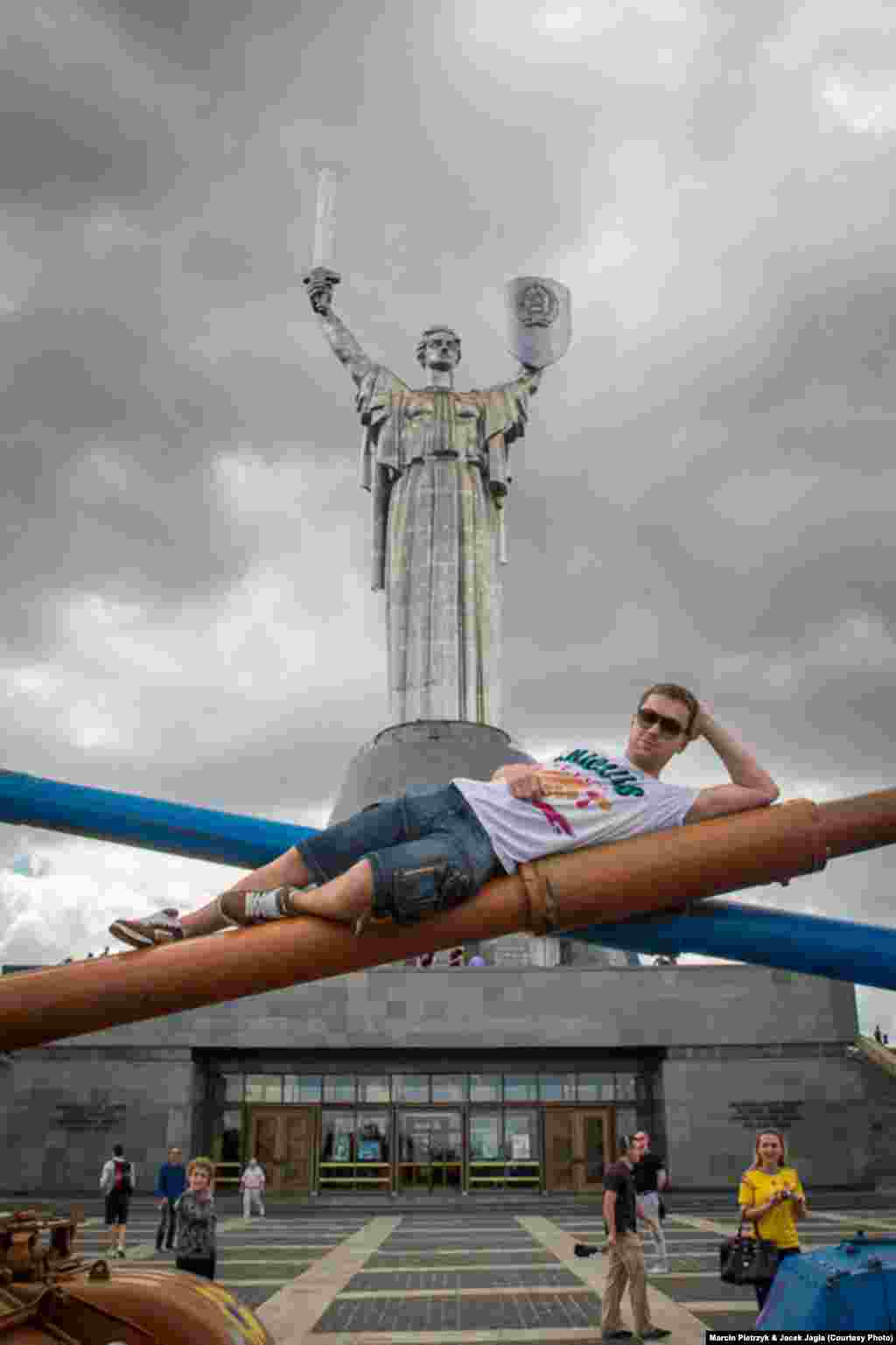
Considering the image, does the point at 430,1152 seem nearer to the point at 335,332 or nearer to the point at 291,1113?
the point at 291,1113

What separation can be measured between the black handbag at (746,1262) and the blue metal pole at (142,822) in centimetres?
491

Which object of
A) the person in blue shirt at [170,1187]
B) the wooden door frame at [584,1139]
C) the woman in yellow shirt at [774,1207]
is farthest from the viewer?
the wooden door frame at [584,1139]

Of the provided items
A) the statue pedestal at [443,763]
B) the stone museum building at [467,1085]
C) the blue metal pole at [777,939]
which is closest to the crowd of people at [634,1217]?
the blue metal pole at [777,939]

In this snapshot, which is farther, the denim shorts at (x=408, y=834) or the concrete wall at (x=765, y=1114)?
the concrete wall at (x=765, y=1114)

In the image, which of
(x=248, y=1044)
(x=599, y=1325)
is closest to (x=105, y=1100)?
(x=248, y=1044)

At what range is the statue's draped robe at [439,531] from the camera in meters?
35.4

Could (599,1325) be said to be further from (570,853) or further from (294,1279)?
(570,853)

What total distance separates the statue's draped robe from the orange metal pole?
31.2 m

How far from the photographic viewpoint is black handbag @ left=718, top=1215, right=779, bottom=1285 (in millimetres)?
7176

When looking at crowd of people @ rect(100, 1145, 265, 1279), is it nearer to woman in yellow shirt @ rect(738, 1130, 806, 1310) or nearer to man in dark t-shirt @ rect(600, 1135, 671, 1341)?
man in dark t-shirt @ rect(600, 1135, 671, 1341)

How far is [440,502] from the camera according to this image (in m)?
36.4

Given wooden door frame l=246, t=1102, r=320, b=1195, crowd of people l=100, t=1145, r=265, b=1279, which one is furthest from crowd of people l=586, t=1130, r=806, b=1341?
wooden door frame l=246, t=1102, r=320, b=1195

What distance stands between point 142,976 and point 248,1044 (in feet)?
94.1

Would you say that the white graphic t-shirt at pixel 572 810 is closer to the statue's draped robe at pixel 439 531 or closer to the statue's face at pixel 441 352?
the statue's draped robe at pixel 439 531
